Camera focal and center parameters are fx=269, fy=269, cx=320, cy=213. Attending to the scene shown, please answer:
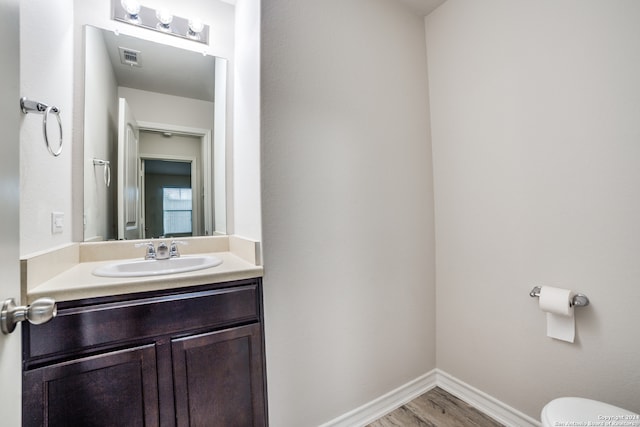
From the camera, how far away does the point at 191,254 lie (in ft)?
5.45

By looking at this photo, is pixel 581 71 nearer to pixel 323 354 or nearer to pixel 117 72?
pixel 323 354

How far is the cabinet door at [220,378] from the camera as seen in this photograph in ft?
3.56

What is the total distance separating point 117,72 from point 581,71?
96.8 inches

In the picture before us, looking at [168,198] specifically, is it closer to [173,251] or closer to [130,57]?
[173,251]

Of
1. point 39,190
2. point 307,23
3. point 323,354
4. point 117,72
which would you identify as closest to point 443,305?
point 323,354

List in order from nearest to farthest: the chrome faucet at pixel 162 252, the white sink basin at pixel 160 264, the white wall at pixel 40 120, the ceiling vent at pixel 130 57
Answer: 1. the white wall at pixel 40 120
2. the white sink basin at pixel 160 264
3. the chrome faucet at pixel 162 252
4. the ceiling vent at pixel 130 57

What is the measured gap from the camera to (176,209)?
5.59 ft

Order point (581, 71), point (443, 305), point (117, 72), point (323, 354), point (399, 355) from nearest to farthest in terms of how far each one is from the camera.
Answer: point (581, 71), point (323, 354), point (117, 72), point (399, 355), point (443, 305)

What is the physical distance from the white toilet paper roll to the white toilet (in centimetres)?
32

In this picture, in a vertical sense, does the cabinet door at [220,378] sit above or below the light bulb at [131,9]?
below

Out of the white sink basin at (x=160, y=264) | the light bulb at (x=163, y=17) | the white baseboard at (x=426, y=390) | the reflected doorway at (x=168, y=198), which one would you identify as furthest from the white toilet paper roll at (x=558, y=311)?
the light bulb at (x=163, y=17)

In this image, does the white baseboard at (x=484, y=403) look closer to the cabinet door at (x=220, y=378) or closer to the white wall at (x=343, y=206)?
the white wall at (x=343, y=206)

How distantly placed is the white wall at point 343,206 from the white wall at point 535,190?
0.20 m

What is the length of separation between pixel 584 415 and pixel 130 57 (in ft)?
8.99
